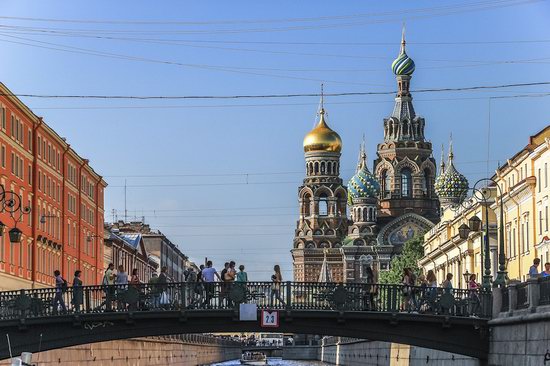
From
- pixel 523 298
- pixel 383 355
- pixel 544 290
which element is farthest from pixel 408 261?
pixel 544 290

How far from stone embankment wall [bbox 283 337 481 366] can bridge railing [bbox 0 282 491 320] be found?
298cm

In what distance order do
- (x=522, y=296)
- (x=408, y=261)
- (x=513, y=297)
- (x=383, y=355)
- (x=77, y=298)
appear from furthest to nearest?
(x=408, y=261)
(x=383, y=355)
(x=77, y=298)
(x=513, y=297)
(x=522, y=296)

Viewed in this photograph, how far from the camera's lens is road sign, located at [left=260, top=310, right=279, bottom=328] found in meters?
50.4

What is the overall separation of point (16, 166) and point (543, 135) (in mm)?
30862

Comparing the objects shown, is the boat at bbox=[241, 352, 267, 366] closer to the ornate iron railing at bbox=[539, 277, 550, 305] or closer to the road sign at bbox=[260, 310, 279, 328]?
the road sign at bbox=[260, 310, 279, 328]

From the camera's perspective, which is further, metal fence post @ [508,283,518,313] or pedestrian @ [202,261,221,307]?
pedestrian @ [202,261,221,307]

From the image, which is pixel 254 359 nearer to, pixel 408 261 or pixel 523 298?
pixel 408 261

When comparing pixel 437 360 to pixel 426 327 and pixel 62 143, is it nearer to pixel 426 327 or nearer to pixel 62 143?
pixel 426 327

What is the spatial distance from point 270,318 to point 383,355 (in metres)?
44.7

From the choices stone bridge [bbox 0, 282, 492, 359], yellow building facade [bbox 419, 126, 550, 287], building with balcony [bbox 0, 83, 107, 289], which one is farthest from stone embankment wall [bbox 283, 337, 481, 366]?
building with balcony [bbox 0, 83, 107, 289]

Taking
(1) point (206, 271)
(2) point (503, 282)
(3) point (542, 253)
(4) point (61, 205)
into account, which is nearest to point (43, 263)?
(4) point (61, 205)

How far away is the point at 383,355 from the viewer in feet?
309

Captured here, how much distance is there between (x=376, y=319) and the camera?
50.7 meters

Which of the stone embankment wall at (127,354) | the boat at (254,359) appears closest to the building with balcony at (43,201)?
the stone embankment wall at (127,354)
